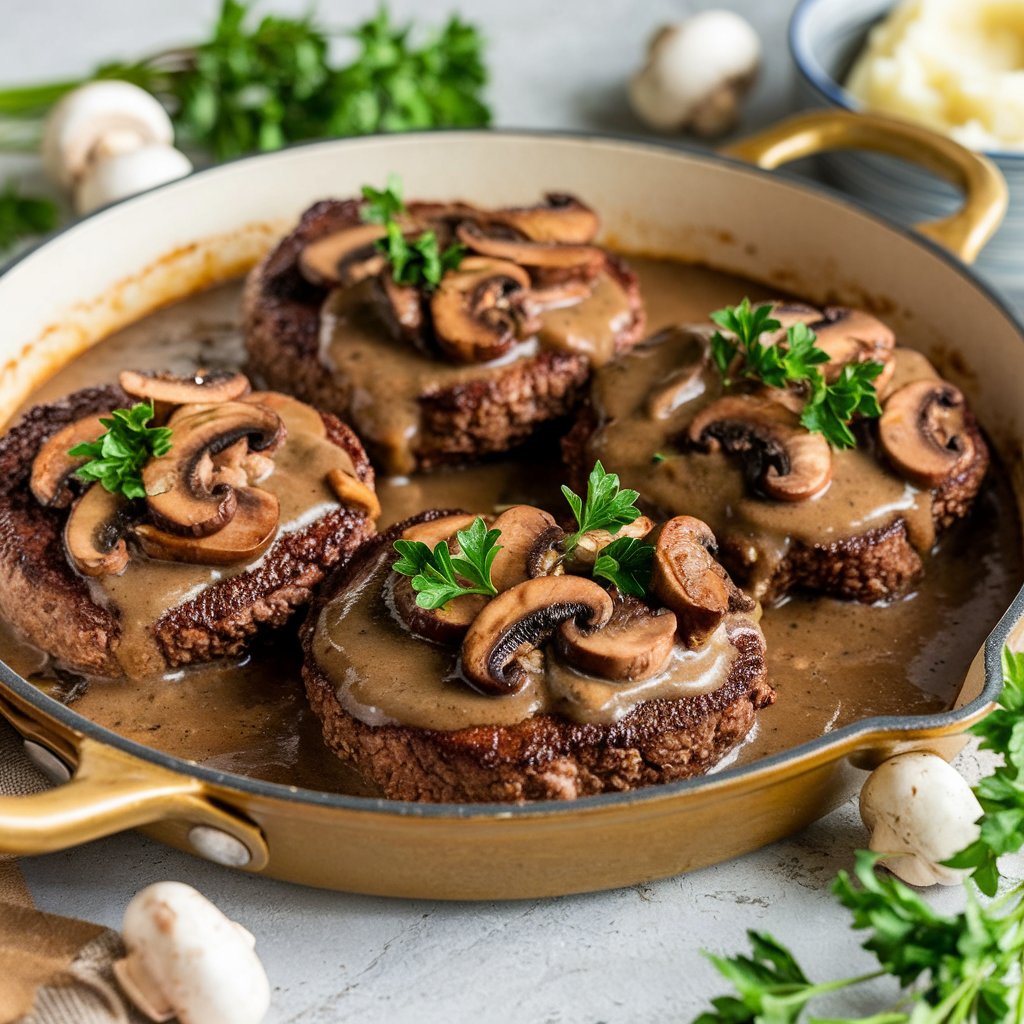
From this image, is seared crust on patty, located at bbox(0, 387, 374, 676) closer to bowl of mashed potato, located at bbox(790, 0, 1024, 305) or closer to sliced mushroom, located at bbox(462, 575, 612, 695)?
sliced mushroom, located at bbox(462, 575, 612, 695)

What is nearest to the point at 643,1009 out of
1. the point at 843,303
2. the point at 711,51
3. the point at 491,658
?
the point at 491,658

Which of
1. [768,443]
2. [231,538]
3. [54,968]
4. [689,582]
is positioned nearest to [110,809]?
[54,968]

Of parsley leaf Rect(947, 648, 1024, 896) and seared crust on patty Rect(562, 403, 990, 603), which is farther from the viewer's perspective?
seared crust on patty Rect(562, 403, 990, 603)

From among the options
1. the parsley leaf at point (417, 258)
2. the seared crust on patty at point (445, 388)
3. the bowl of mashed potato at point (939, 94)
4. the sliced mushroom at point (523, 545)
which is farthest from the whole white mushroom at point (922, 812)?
the bowl of mashed potato at point (939, 94)

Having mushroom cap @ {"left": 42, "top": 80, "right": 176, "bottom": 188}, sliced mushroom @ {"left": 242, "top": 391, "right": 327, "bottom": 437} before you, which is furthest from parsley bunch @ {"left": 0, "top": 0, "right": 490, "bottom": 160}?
sliced mushroom @ {"left": 242, "top": 391, "right": 327, "bottom": 437}

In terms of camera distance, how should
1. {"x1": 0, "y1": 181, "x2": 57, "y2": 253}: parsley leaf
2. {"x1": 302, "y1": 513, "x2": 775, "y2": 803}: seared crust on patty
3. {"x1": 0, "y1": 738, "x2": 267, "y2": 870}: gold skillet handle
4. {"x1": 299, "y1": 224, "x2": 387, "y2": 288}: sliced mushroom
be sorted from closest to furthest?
{"x1": 0, "y1": 738, "x2": 267, "y2": 870}: gold skillet handle < {"x1": 302, "y1": 513, "x2": 775, "y2": 803}: seared crust on patty < {"x1": 299, "y1": 224, "x2": 387, "y2": 288}: sliced mushroom < {"x1": 0, "y1": 181, "x2": 57, "y2": 253}: parsley leaf

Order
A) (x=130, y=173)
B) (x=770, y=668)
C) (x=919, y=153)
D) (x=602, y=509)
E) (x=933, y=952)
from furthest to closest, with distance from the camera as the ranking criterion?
(x=130, y=173)
(x=919, y=153)
(x=770, y=668)
(x=602, y=509)
(x=933, y=952)

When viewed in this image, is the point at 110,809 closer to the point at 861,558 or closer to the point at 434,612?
the point at 434,612
